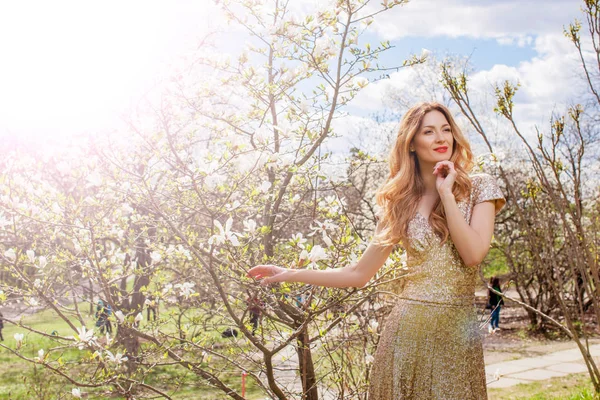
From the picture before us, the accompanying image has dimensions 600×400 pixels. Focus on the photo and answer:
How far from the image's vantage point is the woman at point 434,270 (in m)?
2.08

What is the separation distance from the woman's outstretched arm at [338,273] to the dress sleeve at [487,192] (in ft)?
1.26

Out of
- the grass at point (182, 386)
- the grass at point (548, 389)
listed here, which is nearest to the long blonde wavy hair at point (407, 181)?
the grass at point (182, 386)

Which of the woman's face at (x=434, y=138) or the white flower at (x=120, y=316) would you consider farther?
the white flower at (x=120, y=316)

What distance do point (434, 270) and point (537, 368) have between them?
7.28 meters

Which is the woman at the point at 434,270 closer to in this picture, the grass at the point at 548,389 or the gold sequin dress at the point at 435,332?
the gold sequin dress at the point at 435,332

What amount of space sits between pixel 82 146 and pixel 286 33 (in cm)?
142

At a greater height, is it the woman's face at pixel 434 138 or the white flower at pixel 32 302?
the woman's face at pixel 434 138

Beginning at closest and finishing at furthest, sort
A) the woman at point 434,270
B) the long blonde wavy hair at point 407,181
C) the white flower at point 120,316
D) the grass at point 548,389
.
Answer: the woman at point 434,270, the long blonde wavy hair at point 407,181, the white flower at point 120,316, the grass at point 548,389

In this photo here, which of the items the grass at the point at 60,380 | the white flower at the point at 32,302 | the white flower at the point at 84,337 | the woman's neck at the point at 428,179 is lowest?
the grass at the point at 60,380

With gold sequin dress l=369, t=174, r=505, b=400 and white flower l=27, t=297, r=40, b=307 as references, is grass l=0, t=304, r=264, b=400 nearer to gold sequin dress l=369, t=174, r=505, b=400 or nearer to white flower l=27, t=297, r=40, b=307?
white flower l=27, t=297, r=40, b=307

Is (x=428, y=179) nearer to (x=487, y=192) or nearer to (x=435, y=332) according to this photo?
(x=487, y=192)

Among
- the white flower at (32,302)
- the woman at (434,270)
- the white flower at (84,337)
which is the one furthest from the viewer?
the white flower at (32,302)

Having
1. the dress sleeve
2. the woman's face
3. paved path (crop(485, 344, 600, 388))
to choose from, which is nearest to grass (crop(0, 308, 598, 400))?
paved path (crop(485, 344, 600, 388))

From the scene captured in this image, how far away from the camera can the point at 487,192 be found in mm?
2170
